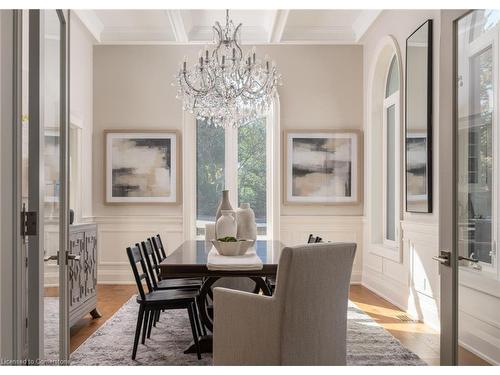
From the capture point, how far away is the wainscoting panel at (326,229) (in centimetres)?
720

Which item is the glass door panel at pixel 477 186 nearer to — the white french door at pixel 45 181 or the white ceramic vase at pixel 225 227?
the white french door at pixel 45 181

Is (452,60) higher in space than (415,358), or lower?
higher

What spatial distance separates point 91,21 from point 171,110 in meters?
1.47

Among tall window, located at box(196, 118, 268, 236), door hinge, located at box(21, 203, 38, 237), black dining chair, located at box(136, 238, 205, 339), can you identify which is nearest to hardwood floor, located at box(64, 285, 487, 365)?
black dining chair, located at box(136, 238, 205, 339)

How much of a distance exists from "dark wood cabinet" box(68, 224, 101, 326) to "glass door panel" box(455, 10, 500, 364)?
2.90 m

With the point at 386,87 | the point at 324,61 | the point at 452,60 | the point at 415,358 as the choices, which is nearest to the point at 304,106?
the point at 324,61

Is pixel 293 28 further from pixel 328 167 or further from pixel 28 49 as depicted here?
pixel 28 49

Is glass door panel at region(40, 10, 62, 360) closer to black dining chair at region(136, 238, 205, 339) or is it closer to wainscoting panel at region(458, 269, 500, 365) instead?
black dining chair at region(136, 238, 205, 339)

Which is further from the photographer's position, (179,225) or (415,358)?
(179,225)

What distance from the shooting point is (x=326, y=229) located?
7211mm

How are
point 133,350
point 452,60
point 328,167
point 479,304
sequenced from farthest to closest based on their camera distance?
point 328,167, point 133,350, point 452,60, point 479,304

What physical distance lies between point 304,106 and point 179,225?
2279mm

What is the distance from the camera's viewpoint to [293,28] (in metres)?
6.77

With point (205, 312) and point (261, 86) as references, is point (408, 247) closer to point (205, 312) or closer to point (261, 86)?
point (261, 86)
